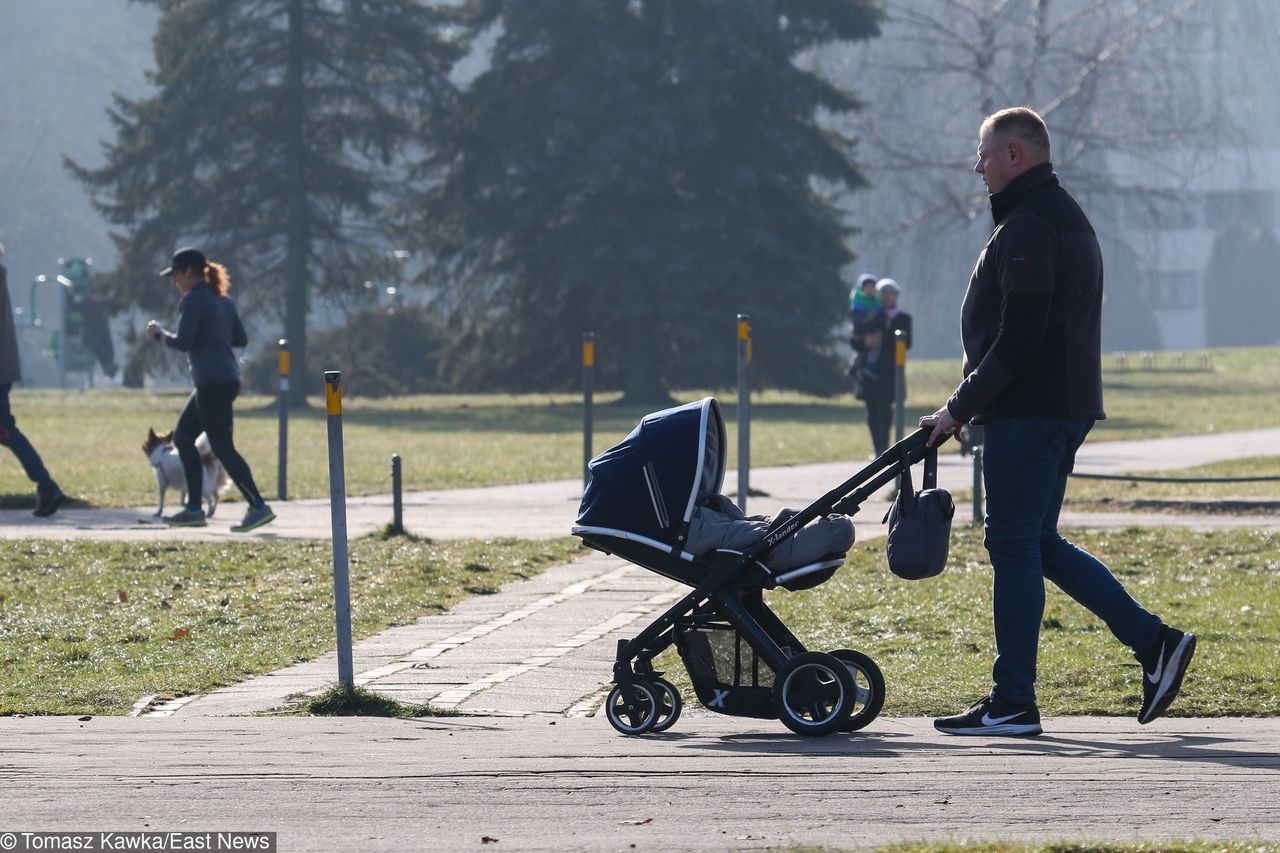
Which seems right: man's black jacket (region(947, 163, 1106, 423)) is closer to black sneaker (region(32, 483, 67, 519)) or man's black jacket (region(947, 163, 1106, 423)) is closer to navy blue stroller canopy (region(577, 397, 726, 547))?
navy blue stroller canopy (region(577, 397, 726, 547))

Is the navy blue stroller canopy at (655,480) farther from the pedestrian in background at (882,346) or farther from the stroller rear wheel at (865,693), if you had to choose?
the pedestrian in background at (882,346)

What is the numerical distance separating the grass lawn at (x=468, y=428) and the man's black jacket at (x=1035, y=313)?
11.6 metres

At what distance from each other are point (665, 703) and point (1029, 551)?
1.29 m

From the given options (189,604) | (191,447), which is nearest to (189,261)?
(191,447)

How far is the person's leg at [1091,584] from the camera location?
6621 mm

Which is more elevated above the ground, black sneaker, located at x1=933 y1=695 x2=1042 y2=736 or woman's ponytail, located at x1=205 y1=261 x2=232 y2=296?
woman's ponytail, located at x1=205 y1=261 x2=232 y2=296

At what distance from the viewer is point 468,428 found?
117 ft

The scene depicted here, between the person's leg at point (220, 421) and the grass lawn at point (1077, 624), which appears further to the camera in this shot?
the person's leg at point (220, 421)

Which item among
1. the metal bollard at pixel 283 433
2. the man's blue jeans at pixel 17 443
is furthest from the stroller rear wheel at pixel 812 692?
the metal bollard at pixel 283 433

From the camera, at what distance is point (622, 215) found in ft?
143

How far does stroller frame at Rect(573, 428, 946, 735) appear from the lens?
647 centimetres

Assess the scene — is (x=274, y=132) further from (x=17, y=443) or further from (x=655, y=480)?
(x=655, y=480)

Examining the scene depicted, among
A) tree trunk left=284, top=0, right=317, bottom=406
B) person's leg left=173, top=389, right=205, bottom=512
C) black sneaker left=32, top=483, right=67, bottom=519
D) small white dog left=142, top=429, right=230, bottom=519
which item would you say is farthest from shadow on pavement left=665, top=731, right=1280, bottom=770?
tree trunk left=284, top=0, right=317, bottom=406

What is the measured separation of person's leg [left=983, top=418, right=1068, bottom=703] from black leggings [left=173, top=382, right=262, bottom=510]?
826 cm
